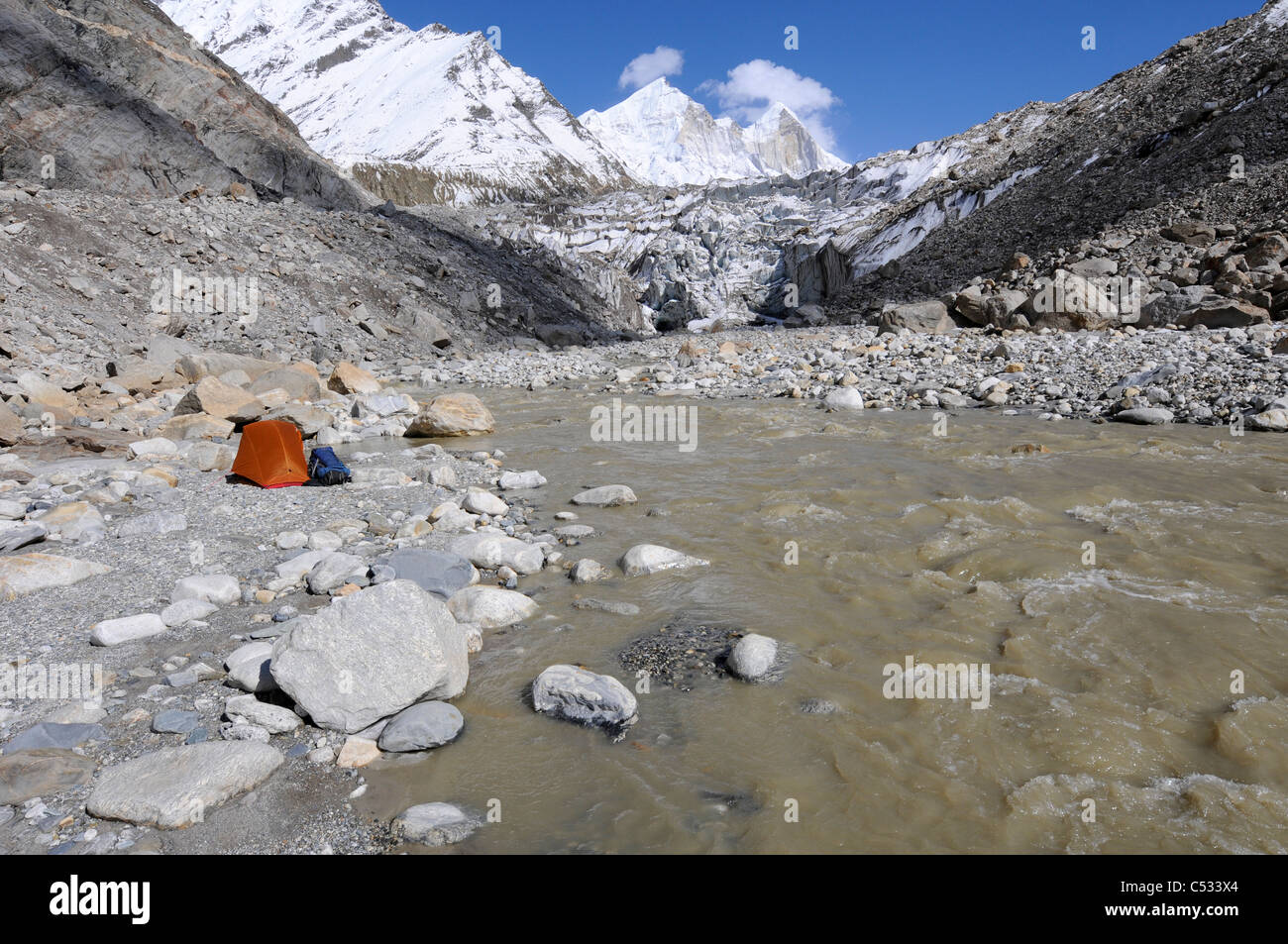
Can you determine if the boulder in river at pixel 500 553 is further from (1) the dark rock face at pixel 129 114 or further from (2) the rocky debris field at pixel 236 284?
(1) the dark rock face at pixel 129 114

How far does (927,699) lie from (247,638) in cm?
386

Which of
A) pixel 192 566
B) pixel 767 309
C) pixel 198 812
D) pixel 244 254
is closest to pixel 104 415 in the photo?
pixel 192 566

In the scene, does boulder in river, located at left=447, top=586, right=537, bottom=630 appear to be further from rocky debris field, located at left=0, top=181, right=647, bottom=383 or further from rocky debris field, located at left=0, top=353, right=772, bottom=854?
rocky debris field, located at left=0, top=181, right=647, bottom=383

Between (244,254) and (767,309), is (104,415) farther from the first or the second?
(767,309)

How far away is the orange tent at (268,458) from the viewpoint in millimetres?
6949

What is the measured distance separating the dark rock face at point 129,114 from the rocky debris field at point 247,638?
Answer: 20618 mm

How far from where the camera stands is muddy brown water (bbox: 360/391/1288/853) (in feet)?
8.43

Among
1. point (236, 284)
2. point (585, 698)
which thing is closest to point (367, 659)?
point (585, 698)

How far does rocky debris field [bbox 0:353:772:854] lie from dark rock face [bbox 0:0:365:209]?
20.6 metres

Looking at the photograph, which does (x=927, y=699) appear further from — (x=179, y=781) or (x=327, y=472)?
(x=327, y=472)

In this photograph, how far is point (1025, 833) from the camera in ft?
8.17

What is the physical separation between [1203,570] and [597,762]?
15.1 ft

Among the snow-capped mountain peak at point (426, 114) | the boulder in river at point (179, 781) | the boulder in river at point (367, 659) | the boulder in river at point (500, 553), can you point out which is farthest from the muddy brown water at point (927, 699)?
the snow-capped mountain peak at point (426, 114)

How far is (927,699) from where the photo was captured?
131 inches
